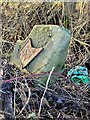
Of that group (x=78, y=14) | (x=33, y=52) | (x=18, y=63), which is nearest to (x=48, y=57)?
(x=33, y=52)

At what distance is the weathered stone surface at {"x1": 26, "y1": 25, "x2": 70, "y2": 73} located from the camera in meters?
1.86

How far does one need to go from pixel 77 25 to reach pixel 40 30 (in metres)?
0.24

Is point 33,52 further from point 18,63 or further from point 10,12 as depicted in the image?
point 10,12

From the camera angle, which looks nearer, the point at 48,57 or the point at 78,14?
the point at 48,57

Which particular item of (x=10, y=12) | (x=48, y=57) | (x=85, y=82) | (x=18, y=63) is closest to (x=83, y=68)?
(x=85, y=82)

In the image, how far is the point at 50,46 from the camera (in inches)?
74.7

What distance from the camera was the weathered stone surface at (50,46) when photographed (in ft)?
6.10

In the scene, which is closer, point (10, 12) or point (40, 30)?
point (40, 30)

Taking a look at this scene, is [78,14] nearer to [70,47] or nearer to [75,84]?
[70,47]

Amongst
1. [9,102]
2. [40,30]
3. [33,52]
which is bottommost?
[9,102]

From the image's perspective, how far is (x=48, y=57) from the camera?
74.8 inches

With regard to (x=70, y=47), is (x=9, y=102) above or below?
below

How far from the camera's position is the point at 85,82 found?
6.53ft

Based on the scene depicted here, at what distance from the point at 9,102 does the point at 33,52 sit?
0.32 metres
